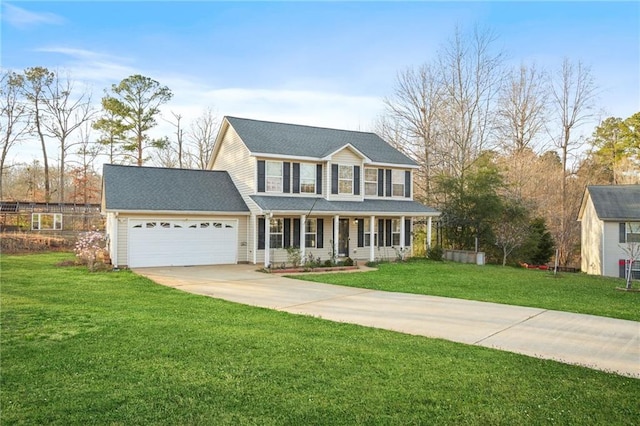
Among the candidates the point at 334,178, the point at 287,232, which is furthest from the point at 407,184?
the point at 287,232

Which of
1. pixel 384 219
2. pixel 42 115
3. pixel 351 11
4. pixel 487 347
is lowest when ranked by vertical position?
pixel 487 347

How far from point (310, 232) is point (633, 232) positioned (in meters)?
16.9

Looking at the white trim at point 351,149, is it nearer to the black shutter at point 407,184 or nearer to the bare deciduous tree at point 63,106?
the black shutter at point 407,184

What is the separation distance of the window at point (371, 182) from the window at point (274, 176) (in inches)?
185

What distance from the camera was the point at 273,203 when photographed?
18.5m

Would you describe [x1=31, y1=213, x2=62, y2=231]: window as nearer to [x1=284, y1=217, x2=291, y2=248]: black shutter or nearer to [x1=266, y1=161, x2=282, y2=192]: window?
[x1=266, y1=161, x2=282, y2=192]: window

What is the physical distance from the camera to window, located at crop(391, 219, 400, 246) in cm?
2262

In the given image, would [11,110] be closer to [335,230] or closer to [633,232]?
[335,230]

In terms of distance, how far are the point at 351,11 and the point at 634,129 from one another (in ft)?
116

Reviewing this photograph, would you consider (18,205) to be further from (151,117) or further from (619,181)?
(619,181)

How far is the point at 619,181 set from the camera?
35.3 m

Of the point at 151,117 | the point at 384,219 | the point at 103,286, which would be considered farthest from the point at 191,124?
the point at 103,286

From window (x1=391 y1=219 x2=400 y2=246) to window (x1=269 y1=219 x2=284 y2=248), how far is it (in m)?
6.20

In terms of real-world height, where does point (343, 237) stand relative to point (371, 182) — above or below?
below
